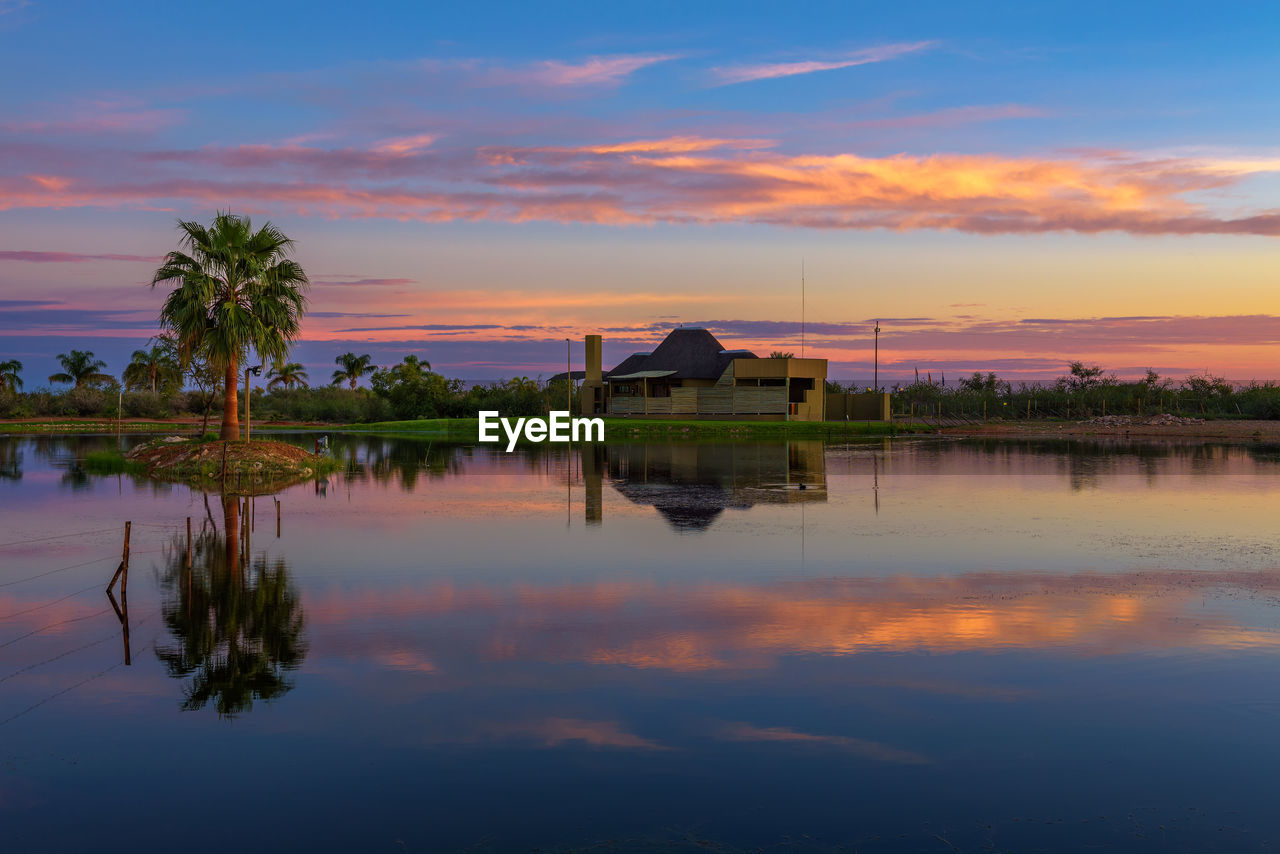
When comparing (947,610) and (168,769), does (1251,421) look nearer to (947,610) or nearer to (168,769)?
(947,610)

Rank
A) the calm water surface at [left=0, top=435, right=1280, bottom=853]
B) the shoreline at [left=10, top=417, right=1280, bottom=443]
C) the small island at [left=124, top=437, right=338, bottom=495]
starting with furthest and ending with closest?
the shoreline at [left=10, top=417, right=1280, bottom=443] < the small island at [left=124, top=437, right=338, bottom=495] < the calm water surface at [left=0, top=435, right=1280, bottom=853]

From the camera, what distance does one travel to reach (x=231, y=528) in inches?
940

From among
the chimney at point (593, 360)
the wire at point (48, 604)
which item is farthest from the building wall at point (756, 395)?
the wire at point (48, 604)

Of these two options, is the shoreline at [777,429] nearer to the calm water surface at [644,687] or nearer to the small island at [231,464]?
the small island at [231,464]

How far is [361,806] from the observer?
839 cm

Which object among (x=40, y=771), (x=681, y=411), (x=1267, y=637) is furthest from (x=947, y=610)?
(x=681, y=411)

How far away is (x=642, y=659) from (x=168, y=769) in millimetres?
5476

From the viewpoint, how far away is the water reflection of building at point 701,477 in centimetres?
2808

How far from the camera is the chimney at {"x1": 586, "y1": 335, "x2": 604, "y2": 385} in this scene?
9150cm

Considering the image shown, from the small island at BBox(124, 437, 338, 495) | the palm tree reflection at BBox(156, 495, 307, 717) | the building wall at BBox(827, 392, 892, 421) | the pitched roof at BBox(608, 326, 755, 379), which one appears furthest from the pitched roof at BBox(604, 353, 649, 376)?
the palm tree reflection at BBox(156, 495, 307, 717)

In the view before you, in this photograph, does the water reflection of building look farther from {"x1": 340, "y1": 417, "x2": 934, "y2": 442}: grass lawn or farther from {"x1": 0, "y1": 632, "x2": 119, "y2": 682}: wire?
{"x1": 0, "y1": 632, "x2": 119, "y2": 682}: wire

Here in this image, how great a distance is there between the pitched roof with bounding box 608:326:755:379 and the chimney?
191 cm

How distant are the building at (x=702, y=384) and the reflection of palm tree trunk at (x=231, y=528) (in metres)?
54.6

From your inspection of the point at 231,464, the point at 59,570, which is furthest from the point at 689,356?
the point at 59,570
